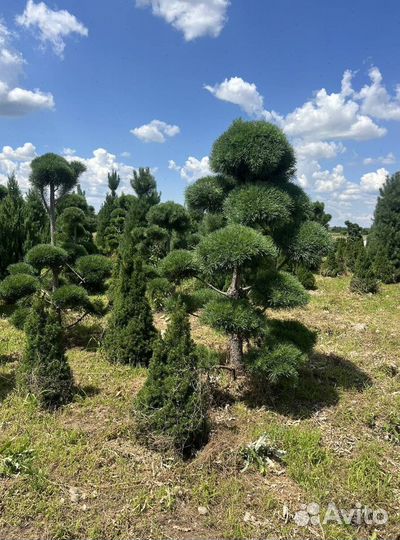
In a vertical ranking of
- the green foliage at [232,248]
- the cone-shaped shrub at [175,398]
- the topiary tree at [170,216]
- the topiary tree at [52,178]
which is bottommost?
the cone-shaped shrub at [175,398]

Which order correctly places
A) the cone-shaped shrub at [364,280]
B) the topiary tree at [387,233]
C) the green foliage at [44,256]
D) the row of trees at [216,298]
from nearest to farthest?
the row of trees at [216,298] → the green foliage at [44,256] → the cone-shaped shrub at [364,280] → the topiary tree at [387,233]

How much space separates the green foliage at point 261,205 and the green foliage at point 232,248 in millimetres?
176

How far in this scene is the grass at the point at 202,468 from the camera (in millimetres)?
2203

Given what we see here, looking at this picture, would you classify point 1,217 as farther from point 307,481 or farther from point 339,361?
point 307,481

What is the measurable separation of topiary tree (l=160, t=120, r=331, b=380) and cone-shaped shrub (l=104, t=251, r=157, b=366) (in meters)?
0.86

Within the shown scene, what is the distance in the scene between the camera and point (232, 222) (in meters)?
3.44

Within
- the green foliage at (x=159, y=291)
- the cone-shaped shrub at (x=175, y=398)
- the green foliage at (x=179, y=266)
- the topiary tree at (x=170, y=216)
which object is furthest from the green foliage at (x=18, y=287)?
the topiary tree at (x=170, y=216)

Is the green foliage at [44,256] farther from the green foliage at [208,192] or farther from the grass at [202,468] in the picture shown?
the green foliage at [208,192]

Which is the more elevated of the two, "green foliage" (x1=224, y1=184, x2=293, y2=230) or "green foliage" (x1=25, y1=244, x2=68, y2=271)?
"green foliage" (x1=224, y1=184, x2=293, y2=230)

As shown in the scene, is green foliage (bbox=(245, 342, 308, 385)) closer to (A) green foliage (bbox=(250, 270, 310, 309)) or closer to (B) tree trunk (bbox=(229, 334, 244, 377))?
(A) green foliage (bbox=(250, 270, 310, 309))

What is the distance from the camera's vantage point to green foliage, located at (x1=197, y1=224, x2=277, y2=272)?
9.68 feet

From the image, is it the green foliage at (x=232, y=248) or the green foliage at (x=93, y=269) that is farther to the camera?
the green foliage at (x=93, y=269)

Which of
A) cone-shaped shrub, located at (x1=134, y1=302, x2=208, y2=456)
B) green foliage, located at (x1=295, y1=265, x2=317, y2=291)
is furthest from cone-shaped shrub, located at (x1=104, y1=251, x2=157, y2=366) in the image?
green foliage, located at (x1=295, y1=265, x2=317, y2=291)

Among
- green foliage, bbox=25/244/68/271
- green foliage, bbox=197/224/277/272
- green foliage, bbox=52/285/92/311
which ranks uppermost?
green foliage, bbox=197/224/277/272
